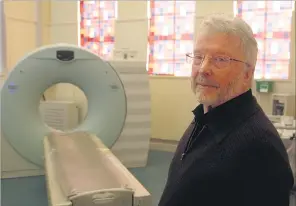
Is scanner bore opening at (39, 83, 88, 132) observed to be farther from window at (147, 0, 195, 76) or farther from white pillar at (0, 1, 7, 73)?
window at (147, 0, 195, 76)

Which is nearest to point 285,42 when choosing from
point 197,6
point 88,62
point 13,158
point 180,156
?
point 197,6

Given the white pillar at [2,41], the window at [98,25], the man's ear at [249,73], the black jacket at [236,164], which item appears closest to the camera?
the black jacket at [236,164]

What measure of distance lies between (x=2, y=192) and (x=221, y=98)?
255 centimetres

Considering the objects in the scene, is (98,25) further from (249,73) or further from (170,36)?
(249,73)

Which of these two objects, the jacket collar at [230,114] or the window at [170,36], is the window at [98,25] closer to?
the window at [170,36]

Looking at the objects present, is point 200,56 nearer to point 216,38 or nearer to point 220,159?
point 216,38

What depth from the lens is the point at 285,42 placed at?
154 inches

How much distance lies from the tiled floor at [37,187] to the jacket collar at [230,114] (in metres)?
1.90

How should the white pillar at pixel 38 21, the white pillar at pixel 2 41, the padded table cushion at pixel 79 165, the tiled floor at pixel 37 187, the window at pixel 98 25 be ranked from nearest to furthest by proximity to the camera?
1. the padded table cushion at pixel 79 165
2. the tiled floor at pixel 37 187
3. the white pillar at pixel 2 41
4. the window at pixel 98 25
5. the white pillar at pixel 38 21

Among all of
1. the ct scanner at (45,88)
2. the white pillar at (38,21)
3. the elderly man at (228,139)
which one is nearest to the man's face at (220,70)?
the elderly man at (228,139)

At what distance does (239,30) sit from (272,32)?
333 cm

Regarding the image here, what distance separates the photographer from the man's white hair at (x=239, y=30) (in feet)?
2.95

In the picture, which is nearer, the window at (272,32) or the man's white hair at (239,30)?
the man's white hair at (239,30)

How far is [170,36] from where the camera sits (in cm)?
459
